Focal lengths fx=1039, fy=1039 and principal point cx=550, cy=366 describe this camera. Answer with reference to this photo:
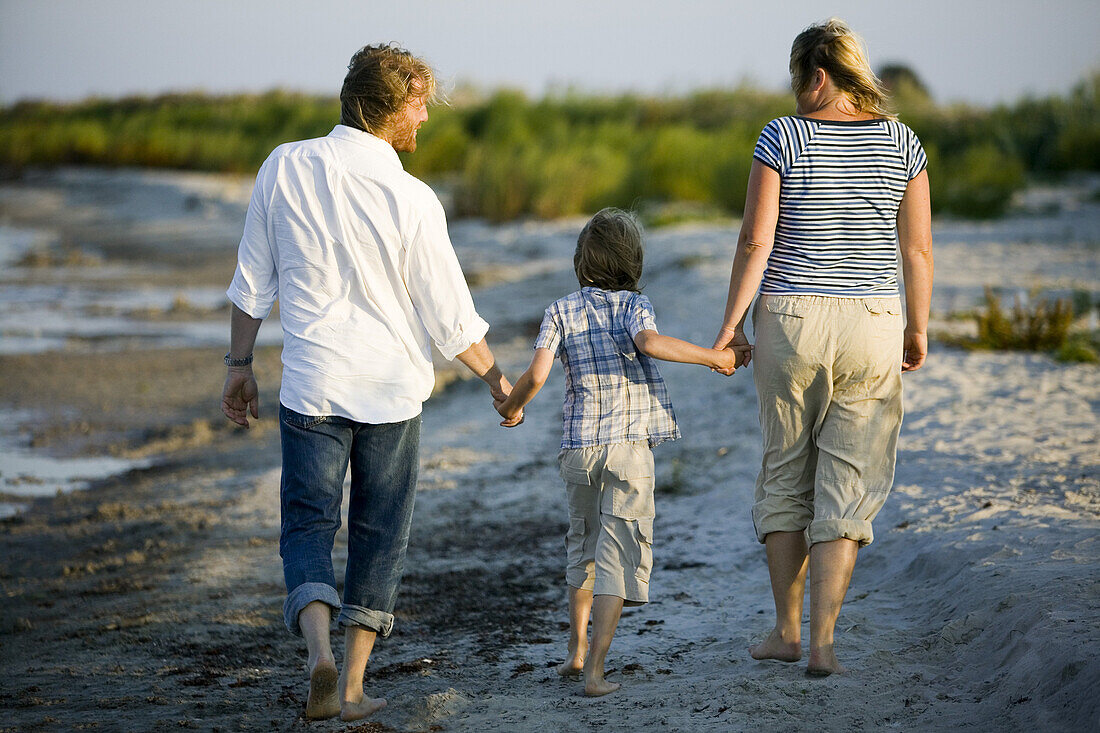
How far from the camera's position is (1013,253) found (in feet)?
Answer: 38.4

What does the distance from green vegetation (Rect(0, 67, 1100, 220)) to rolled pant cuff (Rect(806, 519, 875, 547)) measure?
11.6 metres

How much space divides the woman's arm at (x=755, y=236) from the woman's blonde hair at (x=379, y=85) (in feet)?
3.30

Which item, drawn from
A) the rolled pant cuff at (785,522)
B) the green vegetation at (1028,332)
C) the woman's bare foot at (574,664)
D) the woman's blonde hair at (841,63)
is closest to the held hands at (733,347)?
the rolled pant cuff at (785,522)

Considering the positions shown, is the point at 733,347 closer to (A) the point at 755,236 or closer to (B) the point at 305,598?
(A) the point at 755,236

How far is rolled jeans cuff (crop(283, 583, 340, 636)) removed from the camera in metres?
2.83

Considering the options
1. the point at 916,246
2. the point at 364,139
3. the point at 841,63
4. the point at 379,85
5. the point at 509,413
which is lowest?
the point at 509,413

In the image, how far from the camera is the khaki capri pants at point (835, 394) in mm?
3025

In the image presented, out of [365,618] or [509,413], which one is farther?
[509,413]

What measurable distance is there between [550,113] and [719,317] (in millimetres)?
15783

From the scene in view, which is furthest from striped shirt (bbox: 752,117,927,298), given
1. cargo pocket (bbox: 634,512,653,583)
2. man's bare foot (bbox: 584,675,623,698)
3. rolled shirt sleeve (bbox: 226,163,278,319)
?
rolled shirt sleeve (bbox: 226,163,278,319)

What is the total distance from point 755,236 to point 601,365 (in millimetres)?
590

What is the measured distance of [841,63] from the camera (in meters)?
2.95

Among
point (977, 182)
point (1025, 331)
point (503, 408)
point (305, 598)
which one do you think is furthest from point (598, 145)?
point (305, 598)

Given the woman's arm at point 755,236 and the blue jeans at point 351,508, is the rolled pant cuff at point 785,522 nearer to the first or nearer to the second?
the woman's arm at point 755,236
